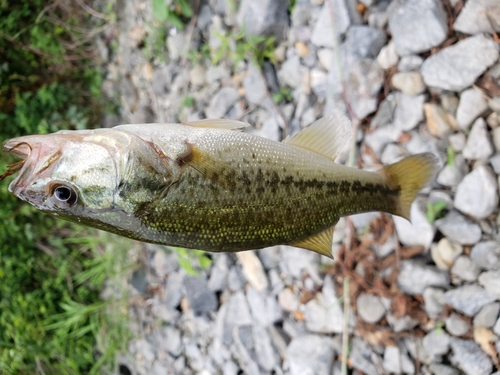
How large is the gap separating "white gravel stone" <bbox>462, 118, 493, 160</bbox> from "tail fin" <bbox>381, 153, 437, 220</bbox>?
71 cm

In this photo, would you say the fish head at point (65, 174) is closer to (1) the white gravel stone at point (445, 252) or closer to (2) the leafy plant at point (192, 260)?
(1) the white gravel stone at point (445, 252)

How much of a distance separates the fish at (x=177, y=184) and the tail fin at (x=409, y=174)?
0.42 metres

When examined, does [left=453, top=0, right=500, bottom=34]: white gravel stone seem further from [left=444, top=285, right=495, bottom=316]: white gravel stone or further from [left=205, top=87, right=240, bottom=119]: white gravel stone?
[left=205, top=87, right=240, bottom=119]: white gravel stone

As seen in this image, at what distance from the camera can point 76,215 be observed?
1417mm

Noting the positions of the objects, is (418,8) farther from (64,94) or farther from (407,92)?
(64,94)

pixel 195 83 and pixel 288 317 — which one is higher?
pixel 195 83

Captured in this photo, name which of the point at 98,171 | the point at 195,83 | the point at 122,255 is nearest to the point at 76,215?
the point at 98,171

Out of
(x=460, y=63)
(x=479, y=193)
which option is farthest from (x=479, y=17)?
(x=479, y=193)

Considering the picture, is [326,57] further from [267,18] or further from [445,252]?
[445,252]

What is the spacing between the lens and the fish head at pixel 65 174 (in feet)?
4.52

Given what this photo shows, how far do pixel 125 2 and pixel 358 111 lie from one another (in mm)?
2996

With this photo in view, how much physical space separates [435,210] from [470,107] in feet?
1.93

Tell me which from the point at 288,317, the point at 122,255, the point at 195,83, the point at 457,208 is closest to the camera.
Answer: the point at 457,208

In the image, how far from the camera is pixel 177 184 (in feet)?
4.73
